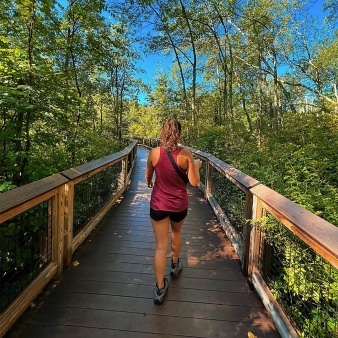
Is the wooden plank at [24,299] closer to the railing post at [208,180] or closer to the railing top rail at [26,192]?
the railing top rail at [26,192]

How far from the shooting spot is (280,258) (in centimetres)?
211

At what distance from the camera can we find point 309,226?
4.78ft

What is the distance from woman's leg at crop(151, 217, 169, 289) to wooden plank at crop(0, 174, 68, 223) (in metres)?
0.92

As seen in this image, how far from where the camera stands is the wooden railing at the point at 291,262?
57.7 inches

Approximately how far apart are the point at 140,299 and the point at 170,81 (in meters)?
18.7

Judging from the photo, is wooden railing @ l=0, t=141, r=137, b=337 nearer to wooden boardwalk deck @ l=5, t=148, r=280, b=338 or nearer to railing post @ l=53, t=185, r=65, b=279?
railing post @ l=53, t=185, r=65, b=279

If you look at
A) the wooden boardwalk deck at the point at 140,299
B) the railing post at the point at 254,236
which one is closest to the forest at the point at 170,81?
the railing post at the point at 254,236

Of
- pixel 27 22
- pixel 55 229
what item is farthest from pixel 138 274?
pixel 27 22

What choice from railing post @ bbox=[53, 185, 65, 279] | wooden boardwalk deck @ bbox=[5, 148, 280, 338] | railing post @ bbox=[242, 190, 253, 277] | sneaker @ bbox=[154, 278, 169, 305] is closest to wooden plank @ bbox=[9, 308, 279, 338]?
wooden boardwalk deck @ bbox=[5, 148, 280, 338]

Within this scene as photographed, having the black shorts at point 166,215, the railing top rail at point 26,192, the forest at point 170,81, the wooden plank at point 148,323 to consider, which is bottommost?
the wooden plank at point 148,323

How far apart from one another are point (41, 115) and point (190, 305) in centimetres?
304

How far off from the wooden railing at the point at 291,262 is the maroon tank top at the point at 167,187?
68 centimetres

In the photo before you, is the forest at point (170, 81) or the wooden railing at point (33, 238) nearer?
the wooden railing at point (33, 238)

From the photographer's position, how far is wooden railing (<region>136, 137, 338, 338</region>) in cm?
146
